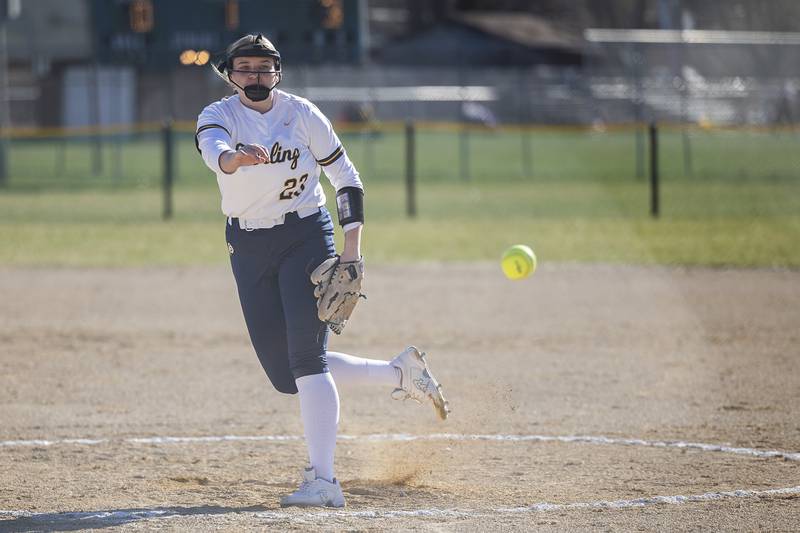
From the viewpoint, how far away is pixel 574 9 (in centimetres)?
5053

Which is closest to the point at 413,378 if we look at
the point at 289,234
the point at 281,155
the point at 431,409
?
the point at 289,234

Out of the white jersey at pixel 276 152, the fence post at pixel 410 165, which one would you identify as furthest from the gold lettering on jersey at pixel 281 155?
the fence post at pixel 410 165

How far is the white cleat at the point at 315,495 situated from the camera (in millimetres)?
4711

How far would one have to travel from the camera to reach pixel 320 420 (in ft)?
15.7

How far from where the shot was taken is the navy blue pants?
4.83 m

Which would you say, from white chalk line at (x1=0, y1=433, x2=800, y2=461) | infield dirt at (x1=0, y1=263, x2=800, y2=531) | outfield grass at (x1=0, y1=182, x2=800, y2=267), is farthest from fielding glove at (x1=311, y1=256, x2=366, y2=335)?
outfield grass at (x1=0, y1=182, x2=800, y2=267)

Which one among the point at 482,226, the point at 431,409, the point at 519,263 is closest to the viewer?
the point at 519,263

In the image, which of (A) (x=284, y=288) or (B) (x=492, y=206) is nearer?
(A) (x=284, y=288)

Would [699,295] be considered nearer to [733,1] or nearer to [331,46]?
[331,46]

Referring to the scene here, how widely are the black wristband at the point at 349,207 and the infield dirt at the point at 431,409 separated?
118cm

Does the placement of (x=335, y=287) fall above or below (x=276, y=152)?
below

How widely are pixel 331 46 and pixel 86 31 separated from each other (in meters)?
26.1

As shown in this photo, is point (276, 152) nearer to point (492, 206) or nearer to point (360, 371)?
point (360, 371)

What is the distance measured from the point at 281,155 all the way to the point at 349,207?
37 centimetres
